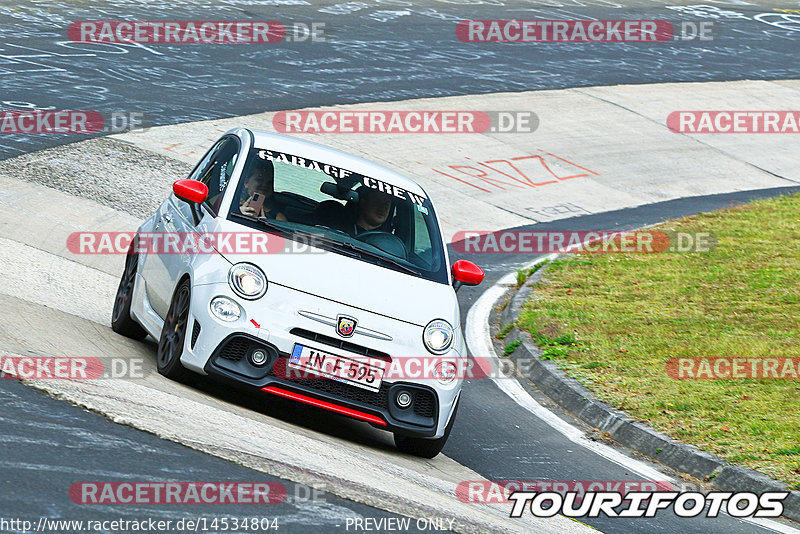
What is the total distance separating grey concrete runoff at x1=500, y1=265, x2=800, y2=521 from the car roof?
91.2 inches

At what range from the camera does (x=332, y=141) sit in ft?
59.6

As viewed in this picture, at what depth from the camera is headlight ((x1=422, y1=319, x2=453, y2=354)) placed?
7.15 m

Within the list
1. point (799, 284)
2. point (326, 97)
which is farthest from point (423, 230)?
point (326, 97)

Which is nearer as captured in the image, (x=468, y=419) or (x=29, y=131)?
(x=468, y=419)

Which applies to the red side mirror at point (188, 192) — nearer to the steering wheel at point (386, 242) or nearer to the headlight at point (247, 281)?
the headlight at point (247, 281)

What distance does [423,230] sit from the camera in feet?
26.8

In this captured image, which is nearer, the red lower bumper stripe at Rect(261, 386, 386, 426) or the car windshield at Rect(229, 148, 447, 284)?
the red lower bumper stripe at Rect(261, 386, 386, 426)

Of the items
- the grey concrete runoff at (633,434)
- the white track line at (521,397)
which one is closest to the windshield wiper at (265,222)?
the white track line at (521,397)

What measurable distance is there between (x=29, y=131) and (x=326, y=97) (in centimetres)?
589

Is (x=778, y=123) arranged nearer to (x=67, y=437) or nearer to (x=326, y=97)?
(x=326, y=97)

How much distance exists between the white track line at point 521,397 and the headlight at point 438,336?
188 centimetres

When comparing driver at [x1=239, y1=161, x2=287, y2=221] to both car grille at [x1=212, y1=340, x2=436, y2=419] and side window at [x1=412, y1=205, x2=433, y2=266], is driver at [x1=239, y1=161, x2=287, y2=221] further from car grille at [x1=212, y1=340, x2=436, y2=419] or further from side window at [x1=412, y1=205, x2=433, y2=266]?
car grille at [x1=212, y1=340, x2=436, y2=419]

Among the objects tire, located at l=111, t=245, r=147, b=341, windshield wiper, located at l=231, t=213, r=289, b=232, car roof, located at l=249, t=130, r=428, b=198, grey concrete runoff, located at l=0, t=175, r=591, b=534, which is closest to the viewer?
grey concrete runoff, located at l=0, t=175, r=591, b=534

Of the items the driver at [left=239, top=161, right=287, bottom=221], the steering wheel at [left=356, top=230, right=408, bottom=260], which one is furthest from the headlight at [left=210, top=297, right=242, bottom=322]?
the steering wheel at [left=356, top=230, right=408, bottom=260]
